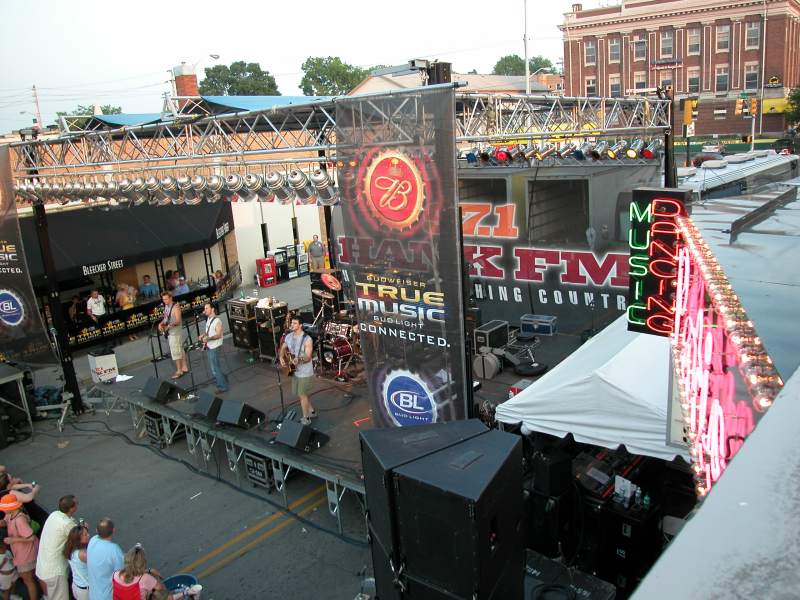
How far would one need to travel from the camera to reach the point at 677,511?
762cm

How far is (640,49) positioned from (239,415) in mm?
54473

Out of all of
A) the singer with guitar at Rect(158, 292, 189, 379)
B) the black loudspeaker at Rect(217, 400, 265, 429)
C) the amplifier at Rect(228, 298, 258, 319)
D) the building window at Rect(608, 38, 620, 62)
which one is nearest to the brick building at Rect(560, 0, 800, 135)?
the building window at Rect(608, 38, 620, 62)

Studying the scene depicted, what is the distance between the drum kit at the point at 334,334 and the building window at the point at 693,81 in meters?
50.4

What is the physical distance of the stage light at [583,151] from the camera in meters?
13.3

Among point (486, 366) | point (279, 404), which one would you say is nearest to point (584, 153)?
point (486, 366)

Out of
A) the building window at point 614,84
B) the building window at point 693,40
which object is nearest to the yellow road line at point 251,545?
the building window at point 693,40

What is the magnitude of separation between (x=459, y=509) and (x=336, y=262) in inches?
496

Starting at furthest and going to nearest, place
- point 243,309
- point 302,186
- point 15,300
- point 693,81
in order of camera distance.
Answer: point 693,81 → point 243,309 → point 15,300 → point 302,186

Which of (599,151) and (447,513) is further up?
(599,151)

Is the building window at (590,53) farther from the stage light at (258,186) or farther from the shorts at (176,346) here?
the shorts at (176,346)

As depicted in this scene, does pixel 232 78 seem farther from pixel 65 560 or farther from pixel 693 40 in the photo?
pixel 65 560

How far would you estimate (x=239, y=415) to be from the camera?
10.1 metres

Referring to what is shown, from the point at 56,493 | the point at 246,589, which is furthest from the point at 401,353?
the point at 56,493

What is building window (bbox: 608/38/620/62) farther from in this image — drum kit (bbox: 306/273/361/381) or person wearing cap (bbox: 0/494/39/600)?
person wearing cap (bbox: 0/494/39/600)
